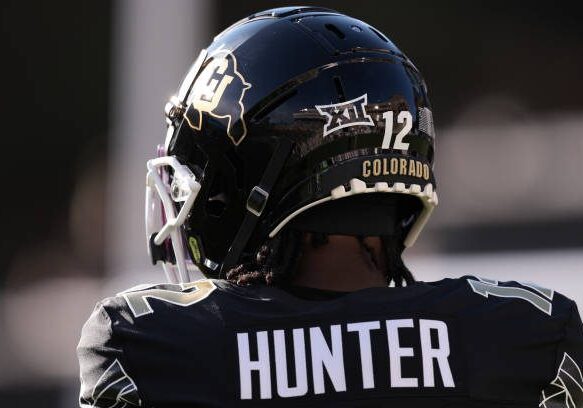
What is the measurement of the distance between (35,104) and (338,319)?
4779mm

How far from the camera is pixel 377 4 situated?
6117 millimetres

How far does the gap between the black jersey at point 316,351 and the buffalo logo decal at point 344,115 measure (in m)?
0.27

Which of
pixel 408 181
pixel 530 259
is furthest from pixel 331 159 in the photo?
pixel 530 259

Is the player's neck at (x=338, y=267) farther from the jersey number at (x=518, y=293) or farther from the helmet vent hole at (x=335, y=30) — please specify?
the helmet vent hole at (x=335, y=30)

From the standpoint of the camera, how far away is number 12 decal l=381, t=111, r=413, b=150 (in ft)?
6.23

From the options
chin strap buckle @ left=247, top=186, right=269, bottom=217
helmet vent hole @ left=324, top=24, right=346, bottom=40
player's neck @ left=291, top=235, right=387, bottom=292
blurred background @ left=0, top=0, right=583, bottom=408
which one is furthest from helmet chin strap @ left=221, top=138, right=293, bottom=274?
blurred background @ left=0, top=0, right=583, bottom=408

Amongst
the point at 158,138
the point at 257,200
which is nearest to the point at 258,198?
the point at 257,200

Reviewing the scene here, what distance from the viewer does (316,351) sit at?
5.54 feet

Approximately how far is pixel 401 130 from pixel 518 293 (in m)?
0.32

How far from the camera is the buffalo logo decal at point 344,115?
1.87m

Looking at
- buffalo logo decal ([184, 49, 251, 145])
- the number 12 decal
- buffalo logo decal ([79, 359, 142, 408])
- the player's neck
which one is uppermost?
buffalo logo decal ([184, 49, 251, 145])

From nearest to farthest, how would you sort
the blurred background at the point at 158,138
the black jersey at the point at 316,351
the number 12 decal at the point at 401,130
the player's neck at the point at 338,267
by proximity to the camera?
the black jersey at the point at 316,351, the player's neck at the point at 338,267, the number 12 decal at the point at 401,130, the blurred background at the point at 158,138

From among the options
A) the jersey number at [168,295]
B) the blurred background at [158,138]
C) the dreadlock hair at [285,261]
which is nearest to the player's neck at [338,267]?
the dreadlock hair at [285,261]

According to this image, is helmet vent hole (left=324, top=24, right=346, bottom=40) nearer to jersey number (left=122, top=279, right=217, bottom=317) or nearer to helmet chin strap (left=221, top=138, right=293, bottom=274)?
helmet chin strap (left=221, top=138, right=293, bottom=274)
